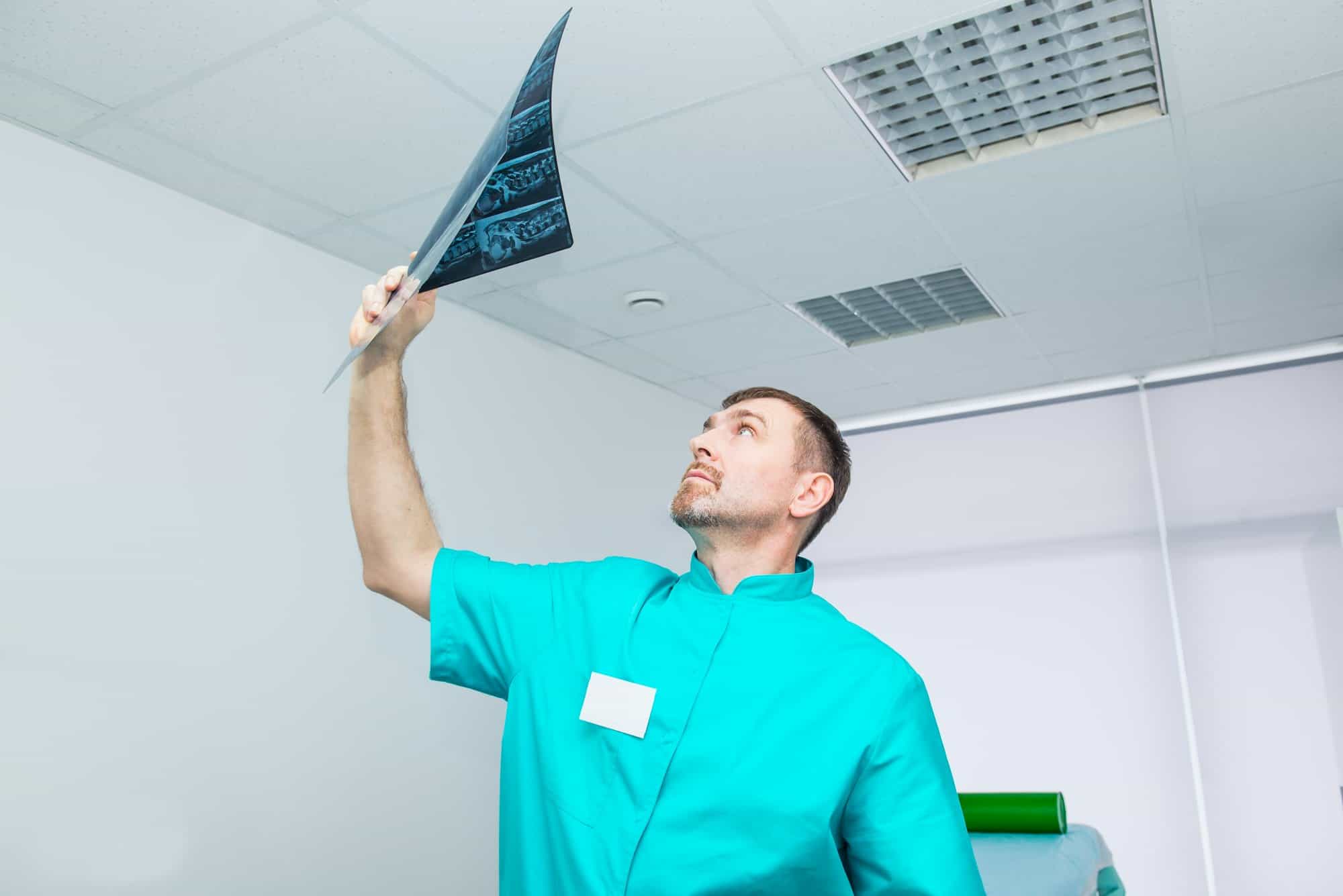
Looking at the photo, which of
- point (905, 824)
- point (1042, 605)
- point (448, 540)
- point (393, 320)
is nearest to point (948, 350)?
point (1042, 605)

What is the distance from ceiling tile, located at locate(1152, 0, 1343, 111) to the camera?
80.8 inches

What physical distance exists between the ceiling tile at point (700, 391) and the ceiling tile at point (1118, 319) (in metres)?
1.42

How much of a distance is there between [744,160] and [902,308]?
135 cm

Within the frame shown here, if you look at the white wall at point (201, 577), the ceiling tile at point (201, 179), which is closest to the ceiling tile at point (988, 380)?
the white wall at point (201, 577)

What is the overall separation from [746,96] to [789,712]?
161cm

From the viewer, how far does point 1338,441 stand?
14.0 ft

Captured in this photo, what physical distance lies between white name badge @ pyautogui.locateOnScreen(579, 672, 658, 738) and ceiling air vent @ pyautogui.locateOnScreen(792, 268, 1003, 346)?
8.36 ft

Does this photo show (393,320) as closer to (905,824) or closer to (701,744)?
(701,744)

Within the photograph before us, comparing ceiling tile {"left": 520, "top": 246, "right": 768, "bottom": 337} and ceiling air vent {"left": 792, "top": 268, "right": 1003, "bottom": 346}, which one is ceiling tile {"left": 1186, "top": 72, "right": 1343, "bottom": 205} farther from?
ceiling tile {"left": 520, "top": 246, "right": 768, "bottom": 337}

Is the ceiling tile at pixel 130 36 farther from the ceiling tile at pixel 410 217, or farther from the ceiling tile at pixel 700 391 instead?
the ceiling tile at pixel 700 391

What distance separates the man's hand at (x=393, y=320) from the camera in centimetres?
114

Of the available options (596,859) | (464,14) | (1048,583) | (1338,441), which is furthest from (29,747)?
(1338,441)

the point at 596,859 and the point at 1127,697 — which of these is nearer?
the point at 596,859

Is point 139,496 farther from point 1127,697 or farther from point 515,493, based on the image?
point 1127,697
